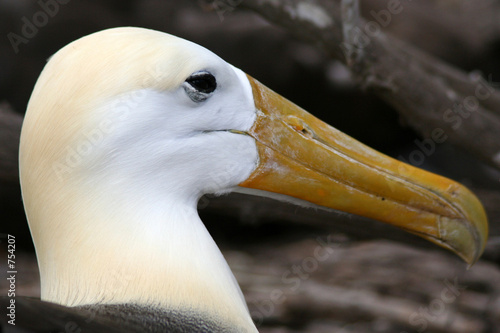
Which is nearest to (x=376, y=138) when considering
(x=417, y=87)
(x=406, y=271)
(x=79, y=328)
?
(x=406, y=271)

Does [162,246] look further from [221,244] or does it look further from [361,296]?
[221,244]

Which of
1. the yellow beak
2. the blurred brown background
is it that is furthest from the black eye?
the blurred brown background

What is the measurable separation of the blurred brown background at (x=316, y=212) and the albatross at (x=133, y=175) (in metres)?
1.23

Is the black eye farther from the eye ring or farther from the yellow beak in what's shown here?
the yellow beak

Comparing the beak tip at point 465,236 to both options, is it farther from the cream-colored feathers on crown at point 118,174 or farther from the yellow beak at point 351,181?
the cream-colored feathers on crown at point 118,174

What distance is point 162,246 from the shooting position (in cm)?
178

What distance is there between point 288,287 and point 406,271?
32.6 inches

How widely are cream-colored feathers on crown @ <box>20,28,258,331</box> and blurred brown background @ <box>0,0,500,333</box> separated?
127 cm

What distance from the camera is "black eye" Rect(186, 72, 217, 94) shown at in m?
1.82

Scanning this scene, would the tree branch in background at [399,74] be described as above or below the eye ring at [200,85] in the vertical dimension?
below

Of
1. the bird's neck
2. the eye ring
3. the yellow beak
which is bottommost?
the bird's neck

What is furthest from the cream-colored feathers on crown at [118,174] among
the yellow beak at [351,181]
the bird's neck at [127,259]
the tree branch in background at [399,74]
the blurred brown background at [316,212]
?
the blurred brown background at [316,212]

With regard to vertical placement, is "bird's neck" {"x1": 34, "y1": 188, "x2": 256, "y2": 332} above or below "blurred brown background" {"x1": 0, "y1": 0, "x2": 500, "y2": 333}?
above

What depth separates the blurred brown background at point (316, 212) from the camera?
3.57 m
